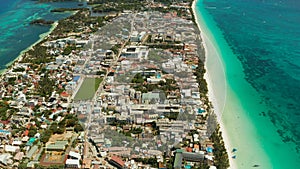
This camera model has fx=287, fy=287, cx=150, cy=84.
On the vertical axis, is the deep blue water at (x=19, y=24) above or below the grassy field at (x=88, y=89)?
above

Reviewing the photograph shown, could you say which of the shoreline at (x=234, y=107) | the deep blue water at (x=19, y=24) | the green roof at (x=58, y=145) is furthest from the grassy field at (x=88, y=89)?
the deep blue water at (x=19, y=24)

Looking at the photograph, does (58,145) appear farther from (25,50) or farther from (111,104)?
(25,50)

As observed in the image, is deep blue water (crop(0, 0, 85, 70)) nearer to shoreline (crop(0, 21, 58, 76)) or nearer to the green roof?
shoreline (crop(0, 21, 58, 76))

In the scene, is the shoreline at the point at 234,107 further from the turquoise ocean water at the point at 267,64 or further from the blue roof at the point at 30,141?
the blue roof at the point at 30,141

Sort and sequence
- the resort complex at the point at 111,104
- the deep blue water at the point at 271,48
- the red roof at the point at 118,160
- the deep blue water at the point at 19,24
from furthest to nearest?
the deep blue water at the point at 19,24
the deep blue water at the point at 271,48
the resort complex at the point at 111,104
the red roof at the point at 118,160

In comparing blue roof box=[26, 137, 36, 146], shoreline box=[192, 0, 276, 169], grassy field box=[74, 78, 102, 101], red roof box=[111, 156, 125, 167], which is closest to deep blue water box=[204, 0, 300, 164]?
shoreline box=[192, 0, 276, 169]

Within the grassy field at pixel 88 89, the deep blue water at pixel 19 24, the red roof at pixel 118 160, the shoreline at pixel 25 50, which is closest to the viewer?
the red roof at pixel 118 160
